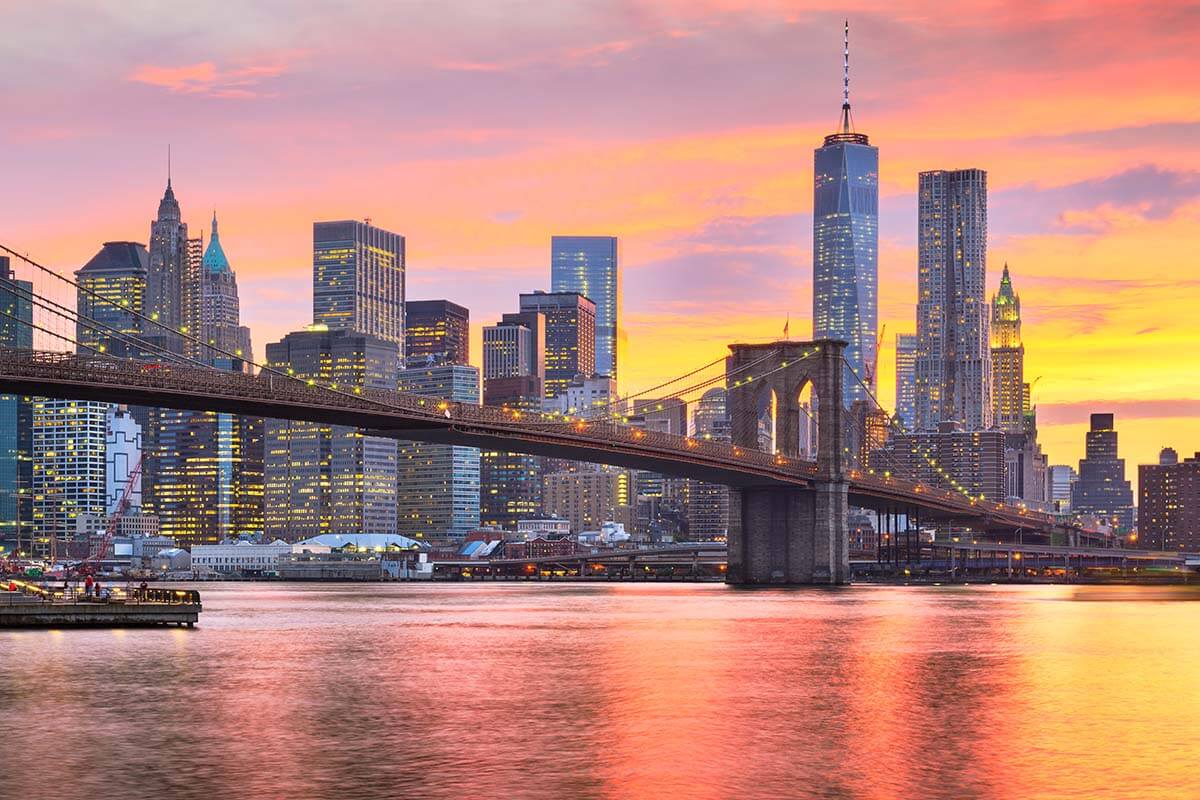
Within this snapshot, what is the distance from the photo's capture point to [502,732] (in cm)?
3416

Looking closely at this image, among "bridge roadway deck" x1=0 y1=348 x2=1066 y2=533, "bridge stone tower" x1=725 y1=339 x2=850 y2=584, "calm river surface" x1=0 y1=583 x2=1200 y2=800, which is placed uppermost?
"bridge roadway deck" x1=0 y1=348 x2=1066 y2=533

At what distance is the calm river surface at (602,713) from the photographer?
1121 inches

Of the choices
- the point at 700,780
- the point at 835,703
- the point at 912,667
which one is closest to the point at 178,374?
the point at 912,667

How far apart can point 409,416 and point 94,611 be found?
107 ft

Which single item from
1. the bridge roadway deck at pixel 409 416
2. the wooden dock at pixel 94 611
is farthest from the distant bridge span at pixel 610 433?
the wooden dock at pixel 94 611

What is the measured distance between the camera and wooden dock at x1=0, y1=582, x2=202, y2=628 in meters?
64.2

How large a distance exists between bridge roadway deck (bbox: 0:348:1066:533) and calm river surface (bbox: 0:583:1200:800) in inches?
679

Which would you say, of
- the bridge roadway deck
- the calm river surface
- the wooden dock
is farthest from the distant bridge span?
the calm river surface

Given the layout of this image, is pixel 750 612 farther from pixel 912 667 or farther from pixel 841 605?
pixel 912 667

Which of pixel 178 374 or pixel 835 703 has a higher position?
pixel 178 374

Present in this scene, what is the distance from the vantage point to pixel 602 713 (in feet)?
123

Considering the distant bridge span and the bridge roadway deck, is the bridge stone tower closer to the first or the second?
the distant bridge span

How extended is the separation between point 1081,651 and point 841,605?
116ft

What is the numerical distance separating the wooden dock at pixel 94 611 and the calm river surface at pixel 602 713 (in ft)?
7.01
